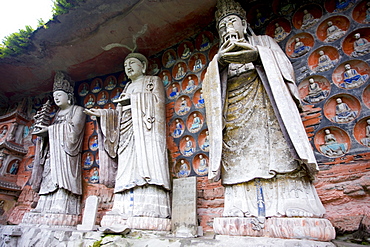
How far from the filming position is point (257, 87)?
275 centimetres

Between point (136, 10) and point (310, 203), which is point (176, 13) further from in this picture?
point (310, 203)

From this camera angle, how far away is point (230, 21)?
307cm

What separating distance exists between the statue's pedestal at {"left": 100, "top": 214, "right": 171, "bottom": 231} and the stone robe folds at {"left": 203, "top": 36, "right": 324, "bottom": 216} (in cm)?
111

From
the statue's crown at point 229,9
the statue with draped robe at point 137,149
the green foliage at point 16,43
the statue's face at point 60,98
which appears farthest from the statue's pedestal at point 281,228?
the green foliage at point 16,43

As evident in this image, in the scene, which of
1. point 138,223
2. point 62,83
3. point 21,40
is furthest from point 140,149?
point 21,40

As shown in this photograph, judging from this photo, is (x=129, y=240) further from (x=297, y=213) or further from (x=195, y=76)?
(x=195, y=76)

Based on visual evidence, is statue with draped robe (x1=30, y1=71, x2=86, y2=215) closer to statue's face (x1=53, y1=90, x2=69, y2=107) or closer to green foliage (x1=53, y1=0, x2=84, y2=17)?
statue's face (x1=53, y1=90, x2=69, y2=107)

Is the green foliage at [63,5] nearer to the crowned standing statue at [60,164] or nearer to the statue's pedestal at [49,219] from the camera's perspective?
the crowned standing statue at [60,164]

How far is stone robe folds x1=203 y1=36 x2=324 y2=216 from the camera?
7.04ft

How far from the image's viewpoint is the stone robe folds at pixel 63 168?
4344mm

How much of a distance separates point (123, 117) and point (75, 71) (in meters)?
2.48

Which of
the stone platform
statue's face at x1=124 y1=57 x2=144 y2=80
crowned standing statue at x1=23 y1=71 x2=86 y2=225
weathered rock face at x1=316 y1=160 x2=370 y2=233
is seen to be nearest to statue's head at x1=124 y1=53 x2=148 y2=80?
statue's face at x1=124 y1=57 x2=144 y2=80

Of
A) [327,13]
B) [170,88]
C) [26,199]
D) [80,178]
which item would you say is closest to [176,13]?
[170,88]

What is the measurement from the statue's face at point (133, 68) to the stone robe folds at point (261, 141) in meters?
1.95
